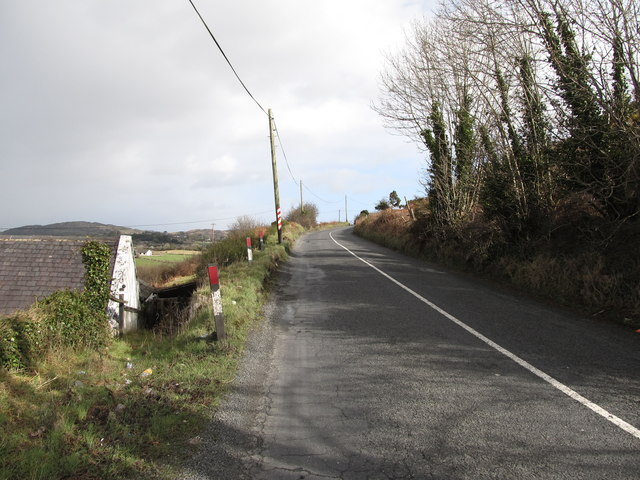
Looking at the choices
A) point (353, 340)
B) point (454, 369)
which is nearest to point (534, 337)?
point (454, 369)

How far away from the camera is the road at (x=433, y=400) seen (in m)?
2.95

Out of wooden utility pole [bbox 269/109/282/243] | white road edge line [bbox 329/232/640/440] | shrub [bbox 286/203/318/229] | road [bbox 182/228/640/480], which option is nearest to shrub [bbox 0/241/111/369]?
road [bbox 182/228/640/480]

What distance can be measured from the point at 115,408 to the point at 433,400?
3.06 m

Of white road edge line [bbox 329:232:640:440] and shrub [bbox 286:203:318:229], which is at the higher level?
shrub [bbox 286:203:318:229]

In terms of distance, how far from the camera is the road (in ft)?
9.68

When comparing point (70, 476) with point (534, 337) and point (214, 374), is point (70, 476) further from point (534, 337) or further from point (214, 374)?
point (534, 337)

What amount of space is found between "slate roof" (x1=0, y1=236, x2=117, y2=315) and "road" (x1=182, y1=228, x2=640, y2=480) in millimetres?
8239

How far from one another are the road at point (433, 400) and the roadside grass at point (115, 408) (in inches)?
11.5

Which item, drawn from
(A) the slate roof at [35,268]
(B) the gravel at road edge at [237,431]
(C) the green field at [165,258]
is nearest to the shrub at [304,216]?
(C) the green field at [165,258]

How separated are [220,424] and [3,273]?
1237 cm

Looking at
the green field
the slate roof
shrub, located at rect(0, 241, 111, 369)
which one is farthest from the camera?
the green field

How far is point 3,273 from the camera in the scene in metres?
12.3

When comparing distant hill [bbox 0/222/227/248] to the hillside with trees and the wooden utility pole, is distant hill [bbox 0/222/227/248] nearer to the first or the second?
the wooden utility pole

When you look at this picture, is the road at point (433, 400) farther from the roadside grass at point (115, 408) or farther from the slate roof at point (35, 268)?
the slate roof at point (35, 268)
